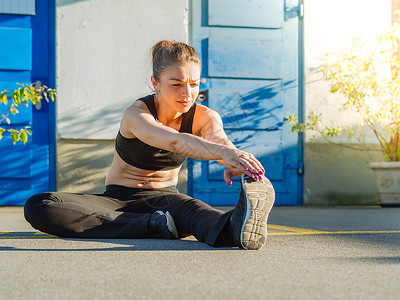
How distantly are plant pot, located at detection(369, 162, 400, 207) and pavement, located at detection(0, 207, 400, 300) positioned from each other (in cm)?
255

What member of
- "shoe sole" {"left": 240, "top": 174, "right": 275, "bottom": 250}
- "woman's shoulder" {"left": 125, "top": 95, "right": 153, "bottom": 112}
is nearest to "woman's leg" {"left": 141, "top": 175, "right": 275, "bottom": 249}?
"shoe sole" {"left": 240, "top": 174, "right": 275, "bottom": 250}

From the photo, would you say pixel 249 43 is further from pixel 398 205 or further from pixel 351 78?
pixel 398 205

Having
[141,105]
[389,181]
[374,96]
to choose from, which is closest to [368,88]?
[374,96]

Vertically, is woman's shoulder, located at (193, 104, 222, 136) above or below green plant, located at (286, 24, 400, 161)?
below

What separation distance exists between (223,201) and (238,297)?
3.96 metres

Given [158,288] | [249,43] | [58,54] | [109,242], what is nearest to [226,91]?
[249,43]

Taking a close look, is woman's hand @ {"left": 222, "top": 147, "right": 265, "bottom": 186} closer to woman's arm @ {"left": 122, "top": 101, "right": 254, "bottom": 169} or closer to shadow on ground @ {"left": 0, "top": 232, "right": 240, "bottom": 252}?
woman's arm @ {"left": 122, "top": 101, "right": 254, "bottom": 169}

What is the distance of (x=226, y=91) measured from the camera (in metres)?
5.29

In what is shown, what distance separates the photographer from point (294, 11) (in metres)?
5.47

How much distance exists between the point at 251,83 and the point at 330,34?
93 centimetres

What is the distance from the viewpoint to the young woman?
2111 mm

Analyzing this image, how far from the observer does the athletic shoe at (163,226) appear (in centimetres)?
245

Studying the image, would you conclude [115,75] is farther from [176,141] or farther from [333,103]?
[176,141]

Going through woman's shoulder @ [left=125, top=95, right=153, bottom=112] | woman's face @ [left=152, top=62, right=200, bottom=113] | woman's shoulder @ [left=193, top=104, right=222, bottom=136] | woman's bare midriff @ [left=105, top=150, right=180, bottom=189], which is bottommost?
woman's bare midriff @ [left=105, top=150, right=180, bottom=189]
